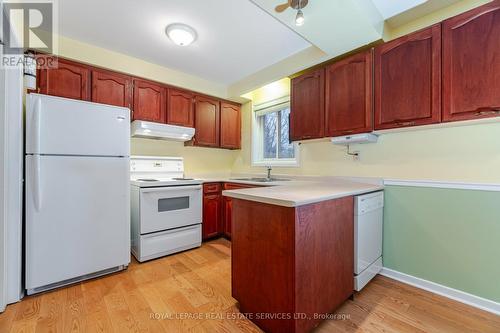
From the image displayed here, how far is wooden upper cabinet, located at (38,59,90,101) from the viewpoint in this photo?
2256 mm

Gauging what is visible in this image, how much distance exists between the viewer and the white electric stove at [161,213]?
96.3 inches

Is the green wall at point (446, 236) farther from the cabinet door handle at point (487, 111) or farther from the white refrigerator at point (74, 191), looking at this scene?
the white refrigerator at point (74, 191)

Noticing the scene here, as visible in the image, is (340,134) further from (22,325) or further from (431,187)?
(22,325)

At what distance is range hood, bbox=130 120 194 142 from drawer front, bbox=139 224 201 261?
1.29 m

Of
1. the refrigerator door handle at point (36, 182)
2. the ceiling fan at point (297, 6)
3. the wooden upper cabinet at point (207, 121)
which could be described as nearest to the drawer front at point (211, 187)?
the wooden upper cabinet at point (207, 121)

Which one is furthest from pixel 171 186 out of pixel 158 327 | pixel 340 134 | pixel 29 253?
pixel 340 134

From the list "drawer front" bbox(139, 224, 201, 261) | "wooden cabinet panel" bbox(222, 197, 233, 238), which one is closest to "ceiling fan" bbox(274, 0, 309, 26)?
"wooden cabinet panel" bbox(222, 197, 233, 238)

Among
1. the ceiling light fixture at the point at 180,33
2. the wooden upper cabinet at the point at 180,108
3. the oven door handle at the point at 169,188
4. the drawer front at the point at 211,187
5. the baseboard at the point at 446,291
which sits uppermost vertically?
the ceiling light fixture at the point at 180,33

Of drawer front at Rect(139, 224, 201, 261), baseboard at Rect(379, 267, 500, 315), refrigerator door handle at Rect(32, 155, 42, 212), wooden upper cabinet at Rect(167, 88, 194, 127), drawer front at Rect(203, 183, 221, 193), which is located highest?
wooden upper cabinet at Rect(167, 88, 194, 127)

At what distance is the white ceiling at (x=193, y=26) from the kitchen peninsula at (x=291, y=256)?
1681 millimetres

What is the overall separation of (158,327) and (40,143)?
67.7 inches

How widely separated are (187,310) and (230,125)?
2.85 m

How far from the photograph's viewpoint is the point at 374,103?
2078 mm

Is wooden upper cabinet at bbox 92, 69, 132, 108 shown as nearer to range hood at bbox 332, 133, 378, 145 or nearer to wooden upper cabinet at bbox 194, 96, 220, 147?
wooden upper cabinet at bbox 194, 96, 220, 147
